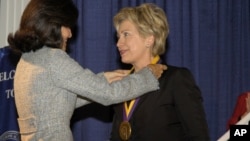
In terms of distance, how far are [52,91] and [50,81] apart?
0.05 meters

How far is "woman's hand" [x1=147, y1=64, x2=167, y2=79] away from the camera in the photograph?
2.23 meters

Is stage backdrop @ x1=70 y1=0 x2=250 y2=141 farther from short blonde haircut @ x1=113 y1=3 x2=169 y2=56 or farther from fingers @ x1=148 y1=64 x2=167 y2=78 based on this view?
fingers @ x1=148 y1=64 x2=167 y2=78

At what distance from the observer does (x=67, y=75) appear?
2.04 m

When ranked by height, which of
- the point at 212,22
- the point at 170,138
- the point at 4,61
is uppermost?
the point at 212,22

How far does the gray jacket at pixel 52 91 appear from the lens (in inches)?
80.6

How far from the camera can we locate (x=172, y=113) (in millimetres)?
2225

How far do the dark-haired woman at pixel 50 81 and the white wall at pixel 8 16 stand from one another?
1889 millimetres

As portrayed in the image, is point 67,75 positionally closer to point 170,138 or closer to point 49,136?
point 49,136

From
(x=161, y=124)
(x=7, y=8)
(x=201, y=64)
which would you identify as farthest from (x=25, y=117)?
(x=201, y=64)

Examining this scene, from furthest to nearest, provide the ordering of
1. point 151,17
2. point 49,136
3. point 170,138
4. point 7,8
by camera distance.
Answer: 1. point 7,8
2. point 151,17
3. point 170,138
4. point 49,136

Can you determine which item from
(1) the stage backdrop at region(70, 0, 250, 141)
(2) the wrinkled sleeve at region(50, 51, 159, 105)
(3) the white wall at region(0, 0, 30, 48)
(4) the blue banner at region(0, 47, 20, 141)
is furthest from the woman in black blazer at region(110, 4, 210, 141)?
(3) the white wall at region(0, 0, 30, 48)

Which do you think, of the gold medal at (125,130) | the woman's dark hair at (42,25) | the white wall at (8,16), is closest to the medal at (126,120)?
the gold medal at (125,130)

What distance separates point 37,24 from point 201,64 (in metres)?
2.57

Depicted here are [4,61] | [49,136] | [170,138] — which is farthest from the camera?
[4,61]
